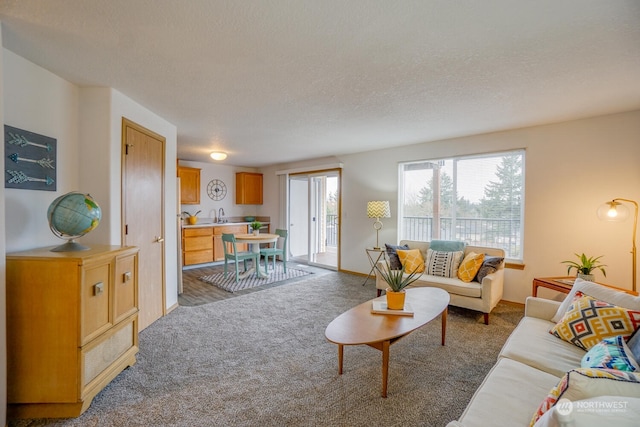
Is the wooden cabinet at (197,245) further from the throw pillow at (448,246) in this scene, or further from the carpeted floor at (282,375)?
the throw pillow at (448,246)

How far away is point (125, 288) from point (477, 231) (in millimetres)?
4327

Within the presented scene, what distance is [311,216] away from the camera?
6934 mm

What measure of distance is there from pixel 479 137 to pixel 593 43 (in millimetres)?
2407

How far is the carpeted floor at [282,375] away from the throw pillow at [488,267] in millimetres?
492

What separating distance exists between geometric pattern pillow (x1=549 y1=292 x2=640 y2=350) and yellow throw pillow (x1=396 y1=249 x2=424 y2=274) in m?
1.94

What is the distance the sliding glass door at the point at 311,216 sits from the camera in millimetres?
6801

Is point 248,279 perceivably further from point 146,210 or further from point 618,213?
point 618,213

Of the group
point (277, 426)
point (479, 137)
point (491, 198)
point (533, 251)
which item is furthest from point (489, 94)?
point (277, 426)

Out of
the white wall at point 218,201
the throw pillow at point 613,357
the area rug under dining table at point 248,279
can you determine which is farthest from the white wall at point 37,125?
the white wall at point 218,201

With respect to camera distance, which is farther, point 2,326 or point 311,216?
point 311,216

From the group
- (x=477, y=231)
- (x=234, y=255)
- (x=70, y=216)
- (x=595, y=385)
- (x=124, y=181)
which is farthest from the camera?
(x=234, y=255)

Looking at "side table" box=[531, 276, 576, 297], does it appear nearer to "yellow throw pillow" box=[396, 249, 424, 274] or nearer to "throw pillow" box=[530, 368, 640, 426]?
"yellow throw pillow" box=[396, 249, 424, 274]

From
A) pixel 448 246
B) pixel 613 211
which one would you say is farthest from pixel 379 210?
pixel 613 211

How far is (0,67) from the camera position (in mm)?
1629
